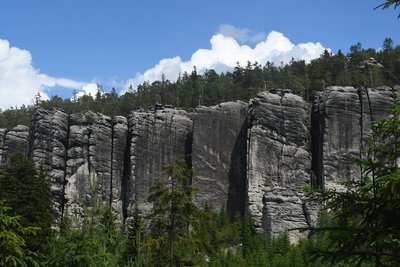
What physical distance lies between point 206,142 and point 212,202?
847 centimetres

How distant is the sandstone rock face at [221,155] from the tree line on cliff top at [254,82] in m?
16.3

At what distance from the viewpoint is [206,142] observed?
242 ft

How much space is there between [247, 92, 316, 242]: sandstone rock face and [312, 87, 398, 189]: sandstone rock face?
1670 mm

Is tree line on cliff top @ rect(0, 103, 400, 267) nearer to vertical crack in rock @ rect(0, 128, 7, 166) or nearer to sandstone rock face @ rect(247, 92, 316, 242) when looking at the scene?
sandstone rock face @ rect(247, 92, 316, 242)

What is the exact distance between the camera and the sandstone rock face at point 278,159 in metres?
62.8

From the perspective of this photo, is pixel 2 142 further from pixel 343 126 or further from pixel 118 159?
pixel 343 126

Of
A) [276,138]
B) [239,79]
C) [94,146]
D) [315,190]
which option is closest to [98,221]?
[315,190]

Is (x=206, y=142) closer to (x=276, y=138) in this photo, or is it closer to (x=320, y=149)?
(x=276, y=138)

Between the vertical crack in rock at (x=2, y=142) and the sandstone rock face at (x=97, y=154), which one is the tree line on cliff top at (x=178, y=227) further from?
the vertical crack in rock at (x=2, y=142)

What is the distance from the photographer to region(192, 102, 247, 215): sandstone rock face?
71625 millimetres

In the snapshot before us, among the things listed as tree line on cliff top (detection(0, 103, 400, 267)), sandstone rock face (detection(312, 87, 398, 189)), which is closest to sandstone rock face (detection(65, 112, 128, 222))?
sandstone rock face (detection(312, 87, 398, 189))

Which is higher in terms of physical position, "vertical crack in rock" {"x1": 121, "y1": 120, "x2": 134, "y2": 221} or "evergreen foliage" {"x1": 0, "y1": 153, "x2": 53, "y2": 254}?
"vertical crack in rock" {"x1": 121, "y1": 120, "x2": 134, "y2": 221}

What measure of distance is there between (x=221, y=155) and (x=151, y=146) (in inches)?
390

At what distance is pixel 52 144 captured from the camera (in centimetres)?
7475
